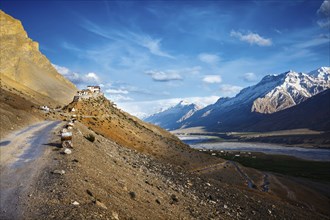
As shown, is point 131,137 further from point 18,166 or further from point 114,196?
point 114,196

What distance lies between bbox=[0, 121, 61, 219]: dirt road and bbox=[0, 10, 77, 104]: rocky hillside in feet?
328

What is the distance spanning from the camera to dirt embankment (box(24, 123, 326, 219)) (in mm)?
15969

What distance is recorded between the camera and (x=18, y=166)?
906 inches

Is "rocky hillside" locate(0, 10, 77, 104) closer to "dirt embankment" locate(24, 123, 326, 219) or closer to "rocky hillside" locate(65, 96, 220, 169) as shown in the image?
"rocky hillside" locate(65, 96, 220, 169)

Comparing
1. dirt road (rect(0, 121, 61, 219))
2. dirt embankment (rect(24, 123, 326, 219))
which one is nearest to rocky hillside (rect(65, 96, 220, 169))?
dirt embankment (rect(24, 123, 326, 219))

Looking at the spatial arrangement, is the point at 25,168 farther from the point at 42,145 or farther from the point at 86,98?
the point at 86,98

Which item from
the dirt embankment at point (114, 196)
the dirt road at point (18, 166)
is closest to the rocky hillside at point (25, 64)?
the dirt road at point (18, 166)

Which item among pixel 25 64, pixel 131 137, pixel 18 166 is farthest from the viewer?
pixel 25 64

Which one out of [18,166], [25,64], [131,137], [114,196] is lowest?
[114,196]

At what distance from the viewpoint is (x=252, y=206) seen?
1485 inches

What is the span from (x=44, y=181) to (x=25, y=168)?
162 inches

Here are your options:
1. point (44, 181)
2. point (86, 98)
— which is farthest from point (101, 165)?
point (86, 98)

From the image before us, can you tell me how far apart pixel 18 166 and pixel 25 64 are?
139404mm

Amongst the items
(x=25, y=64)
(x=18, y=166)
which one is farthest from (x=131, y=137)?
(x=25, y=64)
